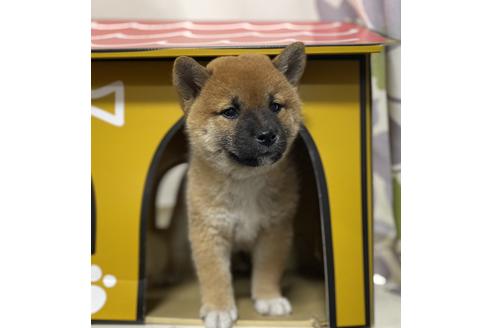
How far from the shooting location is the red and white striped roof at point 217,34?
1.45 m

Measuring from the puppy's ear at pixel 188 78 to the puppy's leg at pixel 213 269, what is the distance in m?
0.36

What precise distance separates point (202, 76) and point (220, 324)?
65 centimetres

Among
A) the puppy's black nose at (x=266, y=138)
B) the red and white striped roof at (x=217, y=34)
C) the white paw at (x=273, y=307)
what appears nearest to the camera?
the puppy's black nose at (x=266, y=138)

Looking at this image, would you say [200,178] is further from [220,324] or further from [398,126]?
[398,126]

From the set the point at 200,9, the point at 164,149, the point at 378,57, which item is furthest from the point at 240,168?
the point at 378,57

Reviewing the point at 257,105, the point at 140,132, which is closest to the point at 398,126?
the point at 257,105

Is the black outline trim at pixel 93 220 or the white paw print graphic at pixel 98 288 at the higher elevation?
the black outline trim at pixel 93 220

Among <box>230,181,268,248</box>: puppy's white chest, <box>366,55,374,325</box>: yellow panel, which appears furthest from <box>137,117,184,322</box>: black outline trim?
<box>366,55,374,325</box>: yellow panel

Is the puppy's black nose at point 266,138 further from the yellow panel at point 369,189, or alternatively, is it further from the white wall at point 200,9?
the white wall at point 200,9

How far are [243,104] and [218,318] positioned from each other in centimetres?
57

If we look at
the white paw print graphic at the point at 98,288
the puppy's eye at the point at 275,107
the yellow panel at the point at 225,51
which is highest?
the yellow panel at the point at 225,51

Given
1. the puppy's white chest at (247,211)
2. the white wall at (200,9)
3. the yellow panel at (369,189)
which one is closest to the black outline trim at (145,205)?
the puppy's white chest at (247,211)

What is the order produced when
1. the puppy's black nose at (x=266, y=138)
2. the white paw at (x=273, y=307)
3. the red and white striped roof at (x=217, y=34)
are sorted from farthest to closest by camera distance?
the white paw at (x=273, y=307) → the red and white striped roof at (x=217, y=34) → the puppy's black nose at (x=266, y=138)

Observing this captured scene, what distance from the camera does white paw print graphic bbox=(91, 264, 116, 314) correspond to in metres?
1.53
